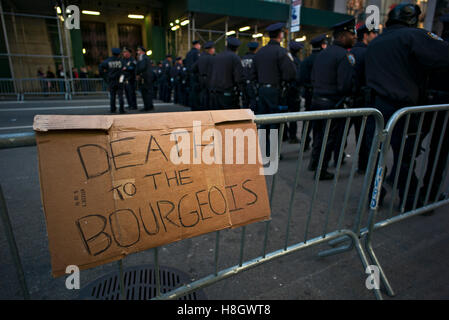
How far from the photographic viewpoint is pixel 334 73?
4.38 meters

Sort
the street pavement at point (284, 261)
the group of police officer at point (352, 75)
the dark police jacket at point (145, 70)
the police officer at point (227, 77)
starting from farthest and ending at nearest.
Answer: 1. the dark police jacket at point (145, 70)
2. the police officer at point (227, 77)
3. the group of police officer at point (352, 75)
4. the street pavement at point (284, 261)

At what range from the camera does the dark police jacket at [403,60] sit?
9.49 ft

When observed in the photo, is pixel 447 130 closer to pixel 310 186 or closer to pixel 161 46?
pixel 310 186

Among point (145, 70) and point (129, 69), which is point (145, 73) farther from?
point (129, 69)

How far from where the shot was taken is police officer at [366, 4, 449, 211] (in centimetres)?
291

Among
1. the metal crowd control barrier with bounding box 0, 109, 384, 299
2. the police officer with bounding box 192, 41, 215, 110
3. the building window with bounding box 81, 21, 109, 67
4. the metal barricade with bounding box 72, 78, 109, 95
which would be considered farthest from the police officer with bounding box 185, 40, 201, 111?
the building window with bounding box 81, 21, 109, 67

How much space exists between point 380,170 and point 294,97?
15.2 ft

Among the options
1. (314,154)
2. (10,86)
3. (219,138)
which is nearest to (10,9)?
(10,86)

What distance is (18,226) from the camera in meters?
3.07

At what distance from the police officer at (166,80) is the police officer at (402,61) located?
11703mm

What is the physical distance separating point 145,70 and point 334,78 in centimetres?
861

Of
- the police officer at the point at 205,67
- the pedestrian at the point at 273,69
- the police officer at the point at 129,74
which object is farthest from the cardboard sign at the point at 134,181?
the police officer at the point at 129,74

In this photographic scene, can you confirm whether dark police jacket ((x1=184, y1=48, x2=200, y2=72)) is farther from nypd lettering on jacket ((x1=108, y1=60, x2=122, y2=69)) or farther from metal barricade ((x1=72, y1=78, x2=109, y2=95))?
metal barricade ((x1=72, y1=78, x2=109, y2=95))

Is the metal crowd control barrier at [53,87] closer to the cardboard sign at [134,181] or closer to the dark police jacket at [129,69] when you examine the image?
the dark police jacket at [129,69]
